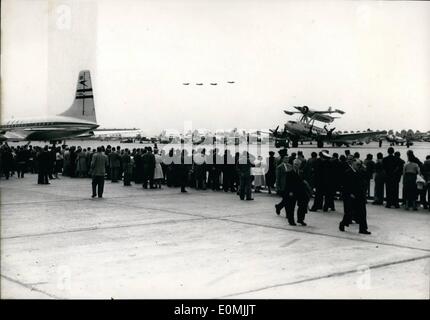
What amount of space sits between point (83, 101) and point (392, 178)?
35.4m

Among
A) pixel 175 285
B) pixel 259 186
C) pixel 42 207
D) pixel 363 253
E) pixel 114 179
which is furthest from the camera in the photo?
pixel 114 179

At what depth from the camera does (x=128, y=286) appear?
22.6ft

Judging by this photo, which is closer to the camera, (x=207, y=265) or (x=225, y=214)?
(x=207, y=265)

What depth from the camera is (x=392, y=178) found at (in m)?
15.3

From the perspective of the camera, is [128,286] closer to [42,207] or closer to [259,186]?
[42,207]

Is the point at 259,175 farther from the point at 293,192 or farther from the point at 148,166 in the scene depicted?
the point at 293,192

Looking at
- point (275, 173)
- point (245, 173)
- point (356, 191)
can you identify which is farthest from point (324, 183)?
point (275, 173)

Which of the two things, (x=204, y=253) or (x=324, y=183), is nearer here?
(x=204, y=253)
